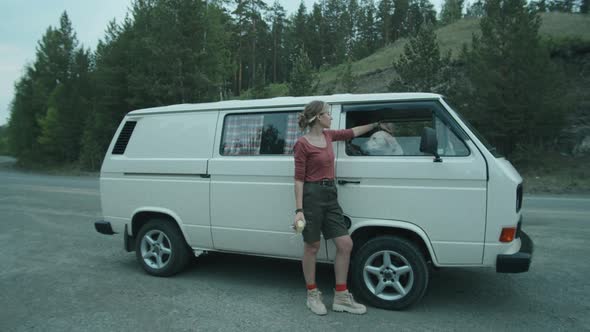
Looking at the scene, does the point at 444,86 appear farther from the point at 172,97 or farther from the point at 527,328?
the point at 527,328

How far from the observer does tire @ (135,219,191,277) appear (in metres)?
5.48

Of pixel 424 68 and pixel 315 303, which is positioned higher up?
pixel 424 68

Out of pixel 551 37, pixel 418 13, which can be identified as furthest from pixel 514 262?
pixel 418 13

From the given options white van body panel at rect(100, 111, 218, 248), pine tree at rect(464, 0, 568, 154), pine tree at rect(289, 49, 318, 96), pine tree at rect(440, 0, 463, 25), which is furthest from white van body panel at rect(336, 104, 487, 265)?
pine tree at rect(440, 0, 463, 25)

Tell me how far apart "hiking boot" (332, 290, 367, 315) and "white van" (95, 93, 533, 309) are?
0.18 meters

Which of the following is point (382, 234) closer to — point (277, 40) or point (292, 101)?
point (292, 101)

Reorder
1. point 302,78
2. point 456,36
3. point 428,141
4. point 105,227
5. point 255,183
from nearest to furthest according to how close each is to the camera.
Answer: point 428,141, point 255,183, point 105,227, point 302,78, point 456,36

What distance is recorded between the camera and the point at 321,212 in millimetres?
4250

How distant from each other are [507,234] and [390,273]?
1161mm

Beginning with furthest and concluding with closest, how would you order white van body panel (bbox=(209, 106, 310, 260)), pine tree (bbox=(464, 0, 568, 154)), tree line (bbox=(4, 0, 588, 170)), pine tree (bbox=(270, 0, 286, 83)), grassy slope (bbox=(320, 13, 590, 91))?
pine tree (bbox=(270, 0, 286, 83)), grassy slope (bbox=(320, 13, 590, 91)), tree line (bbox=(4, 0, 588, 170)), pine tree (bbox=(464, 0, 568, 154)), white van body panel (bbox=(209, 106, 310, 260))

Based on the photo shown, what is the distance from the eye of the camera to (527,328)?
13.0 ft

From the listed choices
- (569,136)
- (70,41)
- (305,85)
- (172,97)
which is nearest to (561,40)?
(569,136)

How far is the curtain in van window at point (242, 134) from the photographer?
5031 mm

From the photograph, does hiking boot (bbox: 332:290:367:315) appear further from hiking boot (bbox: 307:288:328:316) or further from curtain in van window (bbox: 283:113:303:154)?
curtain in van window (bbox: 283:113:303:154)
